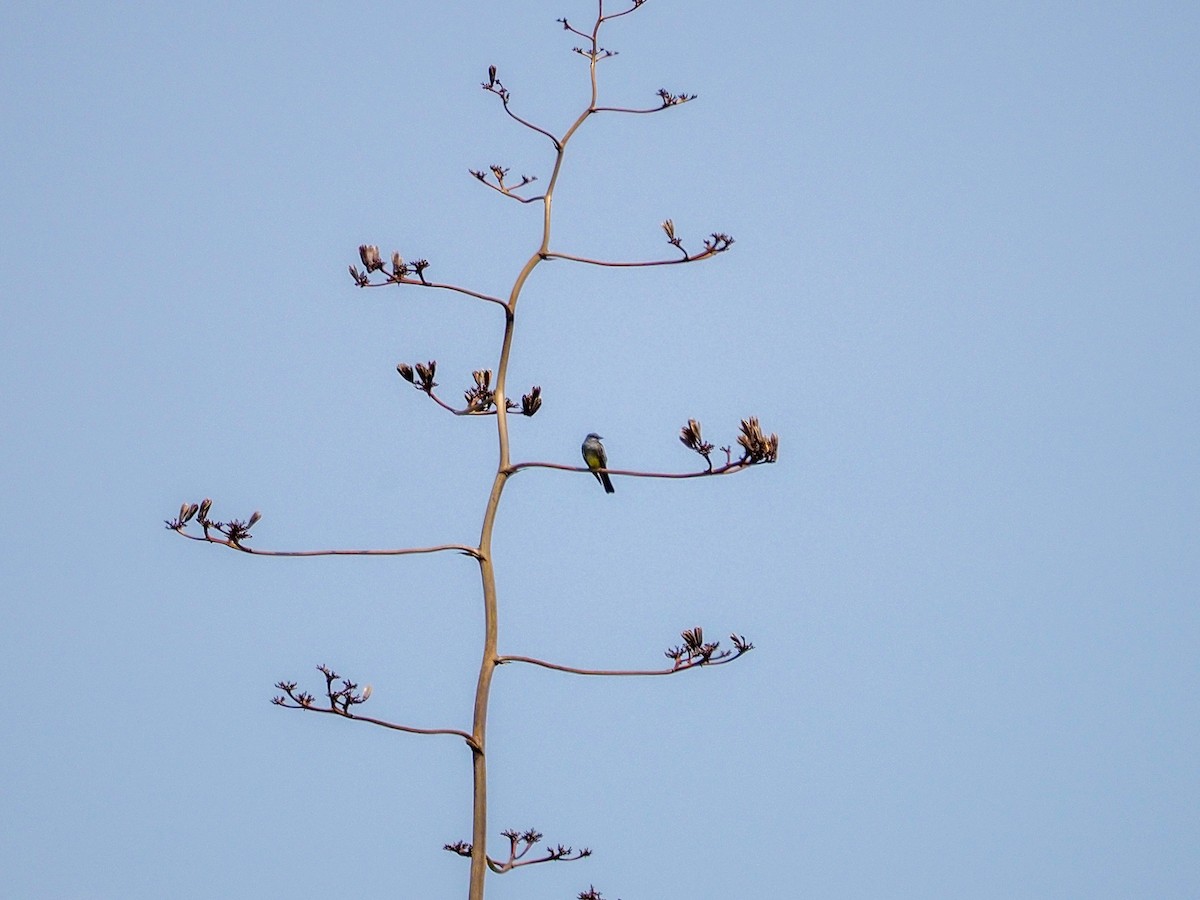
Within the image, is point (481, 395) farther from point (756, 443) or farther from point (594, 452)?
point (594, 452)

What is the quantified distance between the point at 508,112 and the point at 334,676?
3.30 metres

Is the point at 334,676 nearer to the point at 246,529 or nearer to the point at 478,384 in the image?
the point at 246,529

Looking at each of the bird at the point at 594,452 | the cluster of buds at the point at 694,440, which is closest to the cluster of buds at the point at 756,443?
the cluster of buds at the point at 694,440

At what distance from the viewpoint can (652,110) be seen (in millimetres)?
7910

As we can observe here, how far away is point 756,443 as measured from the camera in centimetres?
624

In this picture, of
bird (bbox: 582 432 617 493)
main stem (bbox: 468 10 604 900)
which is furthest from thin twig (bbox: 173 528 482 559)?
bird (bbox: 582 432 617 493)

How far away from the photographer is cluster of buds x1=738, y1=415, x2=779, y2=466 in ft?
20.5

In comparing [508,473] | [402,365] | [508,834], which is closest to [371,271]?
[402,365]

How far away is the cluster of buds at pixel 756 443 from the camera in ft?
20.5

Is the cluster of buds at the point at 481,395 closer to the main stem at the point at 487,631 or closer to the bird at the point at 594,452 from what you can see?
the main stem at the point at 487,631

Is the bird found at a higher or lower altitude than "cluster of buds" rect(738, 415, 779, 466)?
lower

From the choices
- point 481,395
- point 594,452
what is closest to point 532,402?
point 481,395

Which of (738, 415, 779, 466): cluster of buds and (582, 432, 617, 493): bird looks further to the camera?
(582, 432, 617, 493): bird

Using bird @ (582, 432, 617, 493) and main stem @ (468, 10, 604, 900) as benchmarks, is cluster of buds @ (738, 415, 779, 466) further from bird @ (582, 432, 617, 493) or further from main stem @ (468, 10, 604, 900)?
bird @ (582, 432, 617, 493)
